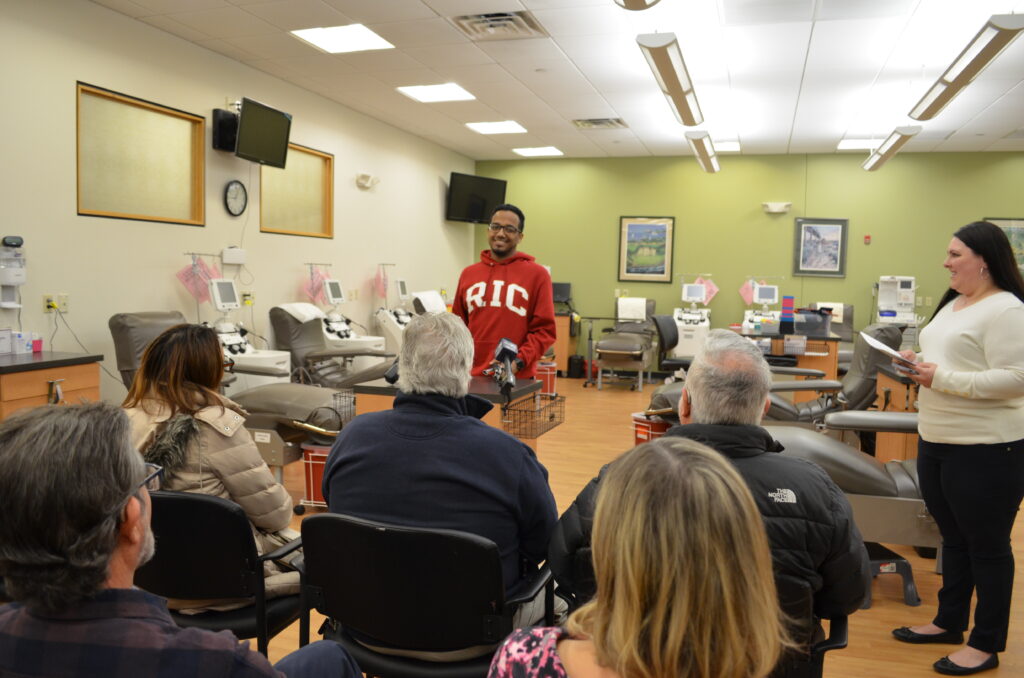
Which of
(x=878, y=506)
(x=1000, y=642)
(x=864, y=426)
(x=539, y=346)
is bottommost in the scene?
(x=1000, y=642)

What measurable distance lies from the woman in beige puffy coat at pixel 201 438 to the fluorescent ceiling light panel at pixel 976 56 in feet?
14.6

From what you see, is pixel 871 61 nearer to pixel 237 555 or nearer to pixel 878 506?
pixel 878 506

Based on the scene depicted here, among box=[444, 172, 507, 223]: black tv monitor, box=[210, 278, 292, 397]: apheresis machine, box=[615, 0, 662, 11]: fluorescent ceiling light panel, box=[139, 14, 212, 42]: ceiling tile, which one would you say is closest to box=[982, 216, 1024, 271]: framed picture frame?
box=[444, 172, 507, 223]: black tv monitor

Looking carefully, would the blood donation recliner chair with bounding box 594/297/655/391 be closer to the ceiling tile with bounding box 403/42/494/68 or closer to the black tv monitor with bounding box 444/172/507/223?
the black tv monitor with bounding box 444/172/507/223

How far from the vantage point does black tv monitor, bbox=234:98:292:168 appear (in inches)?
239

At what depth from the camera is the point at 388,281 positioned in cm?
906

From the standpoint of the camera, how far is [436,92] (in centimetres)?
735

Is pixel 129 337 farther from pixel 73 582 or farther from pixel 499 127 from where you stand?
pixel 499 127

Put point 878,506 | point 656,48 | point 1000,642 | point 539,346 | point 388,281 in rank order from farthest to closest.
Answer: point 388,281, point 656,48, point 539,346, point 878,506, point 1000,642

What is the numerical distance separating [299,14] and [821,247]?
7794 millimetres

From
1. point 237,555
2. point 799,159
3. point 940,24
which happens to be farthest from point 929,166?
point 237,555

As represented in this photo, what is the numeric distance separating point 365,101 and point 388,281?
2.21m

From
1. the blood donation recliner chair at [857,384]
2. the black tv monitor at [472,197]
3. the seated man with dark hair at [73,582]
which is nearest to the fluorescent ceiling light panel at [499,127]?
the black tv monitor at [472,197]

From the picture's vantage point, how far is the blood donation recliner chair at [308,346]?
6512mm
